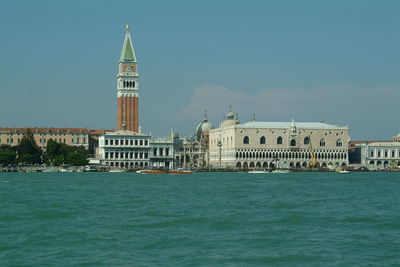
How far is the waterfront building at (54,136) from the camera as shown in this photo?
375 feet

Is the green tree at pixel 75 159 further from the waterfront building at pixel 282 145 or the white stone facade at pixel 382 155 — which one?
the white stone facade at pixel 382 155

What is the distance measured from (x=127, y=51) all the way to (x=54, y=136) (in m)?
17.0

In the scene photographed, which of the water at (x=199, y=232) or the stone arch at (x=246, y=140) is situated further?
the stone arch at (x=246, y=140)

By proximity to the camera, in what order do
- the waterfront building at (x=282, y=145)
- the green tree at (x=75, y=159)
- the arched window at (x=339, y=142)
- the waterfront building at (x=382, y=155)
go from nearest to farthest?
1. the green tree at (x=75, y=159)
2. the waterfront building at (x=282, y=145)
3. the arched window at (x=339, y=142)
4. the waterfront building at (x=382, y=155)

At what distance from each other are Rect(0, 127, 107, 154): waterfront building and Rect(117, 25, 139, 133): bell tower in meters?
8.12

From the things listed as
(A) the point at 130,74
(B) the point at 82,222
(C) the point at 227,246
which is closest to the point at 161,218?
(B) the point at 82,222

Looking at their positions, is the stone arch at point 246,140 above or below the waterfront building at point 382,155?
above

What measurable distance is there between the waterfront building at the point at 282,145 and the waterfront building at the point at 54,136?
21639mm

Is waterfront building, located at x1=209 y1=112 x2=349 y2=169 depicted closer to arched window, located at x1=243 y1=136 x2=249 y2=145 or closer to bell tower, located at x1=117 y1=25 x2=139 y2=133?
arched window, located at x1=243 y1=136 x2=249 y2=145

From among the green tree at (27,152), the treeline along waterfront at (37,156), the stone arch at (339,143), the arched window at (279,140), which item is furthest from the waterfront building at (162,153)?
the stone arch at (339,143)

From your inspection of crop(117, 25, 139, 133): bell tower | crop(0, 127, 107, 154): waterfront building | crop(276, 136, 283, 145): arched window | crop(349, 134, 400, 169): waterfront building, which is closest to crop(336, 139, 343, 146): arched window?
crop(349, 134, 400, 169): waterfront building

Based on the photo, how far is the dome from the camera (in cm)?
12448

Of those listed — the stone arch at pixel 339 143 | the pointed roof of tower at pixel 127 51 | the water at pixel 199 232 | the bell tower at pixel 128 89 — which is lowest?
the water at pixel 199 232

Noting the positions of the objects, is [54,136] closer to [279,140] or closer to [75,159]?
[75,159]
